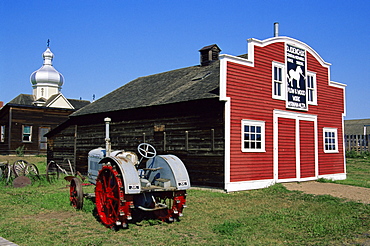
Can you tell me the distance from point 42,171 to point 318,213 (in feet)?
56.0

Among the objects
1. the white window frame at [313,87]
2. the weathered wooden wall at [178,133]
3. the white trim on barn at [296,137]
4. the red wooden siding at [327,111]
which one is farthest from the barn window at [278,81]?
the weathered wooden wall at [178,133]

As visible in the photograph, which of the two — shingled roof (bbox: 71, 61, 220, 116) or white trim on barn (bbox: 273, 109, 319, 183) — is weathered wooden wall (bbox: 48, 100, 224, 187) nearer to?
shingled roof (bbox: 71, 61, 220, 116)

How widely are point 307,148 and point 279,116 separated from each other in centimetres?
251

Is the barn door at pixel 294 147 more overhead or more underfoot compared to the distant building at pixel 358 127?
more underfoot

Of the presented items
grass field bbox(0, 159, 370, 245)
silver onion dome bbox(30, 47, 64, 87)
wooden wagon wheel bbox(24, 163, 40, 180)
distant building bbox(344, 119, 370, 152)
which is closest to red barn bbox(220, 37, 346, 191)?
grass field bbox(0, 159, 370, 245)

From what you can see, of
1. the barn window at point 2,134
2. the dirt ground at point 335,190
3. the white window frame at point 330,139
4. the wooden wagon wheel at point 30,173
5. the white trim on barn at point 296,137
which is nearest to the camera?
the dirt ground at point 335,190

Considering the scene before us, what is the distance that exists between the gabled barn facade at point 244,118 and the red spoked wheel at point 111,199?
616 centimetres

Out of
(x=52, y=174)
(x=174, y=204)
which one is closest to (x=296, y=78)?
(x=174, y=204)

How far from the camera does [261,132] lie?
15.4 metres

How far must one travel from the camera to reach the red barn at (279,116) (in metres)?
14.4

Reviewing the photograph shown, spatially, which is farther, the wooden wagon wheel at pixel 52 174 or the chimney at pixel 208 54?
the chimney at pixel 208 54

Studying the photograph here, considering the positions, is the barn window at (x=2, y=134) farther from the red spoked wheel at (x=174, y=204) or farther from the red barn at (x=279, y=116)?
the red spoked wheel at (x=174, y=204)

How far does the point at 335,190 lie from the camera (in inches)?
581

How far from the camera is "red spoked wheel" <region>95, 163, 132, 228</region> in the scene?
25.0ft
